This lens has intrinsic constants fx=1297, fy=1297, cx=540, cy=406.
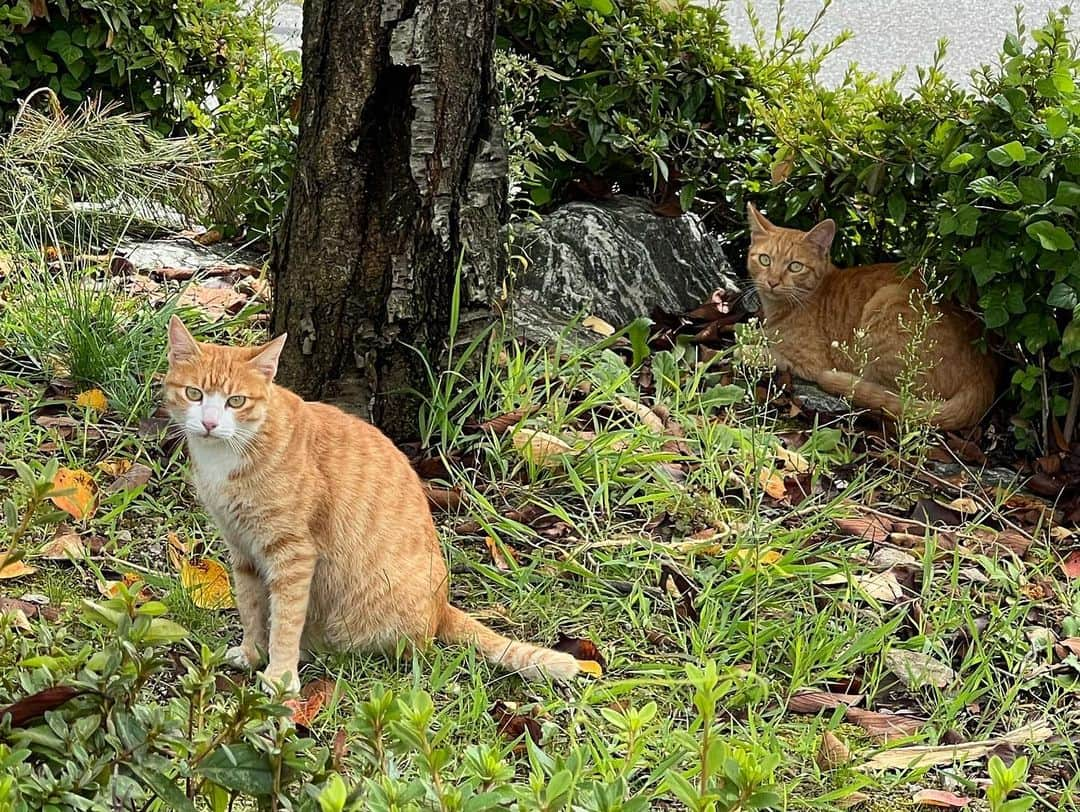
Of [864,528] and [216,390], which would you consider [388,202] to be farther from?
[864,528]

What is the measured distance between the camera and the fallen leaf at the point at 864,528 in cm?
382

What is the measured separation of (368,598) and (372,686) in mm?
209

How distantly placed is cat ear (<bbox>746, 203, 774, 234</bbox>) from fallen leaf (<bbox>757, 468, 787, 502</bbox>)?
52.3 inches

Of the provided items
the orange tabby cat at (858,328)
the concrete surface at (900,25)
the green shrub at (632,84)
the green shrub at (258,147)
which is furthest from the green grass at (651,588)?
the concrete surface at (900,25)

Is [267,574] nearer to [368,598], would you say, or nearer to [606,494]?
[368,598]

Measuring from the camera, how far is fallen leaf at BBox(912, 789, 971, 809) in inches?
110

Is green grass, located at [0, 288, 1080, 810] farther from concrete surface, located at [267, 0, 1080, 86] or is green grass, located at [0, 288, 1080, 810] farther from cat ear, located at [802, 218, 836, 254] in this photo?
concrete surface, located at [267, 0, 1080, 86]

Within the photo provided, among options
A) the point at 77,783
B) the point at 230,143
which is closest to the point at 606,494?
the point at 77,783

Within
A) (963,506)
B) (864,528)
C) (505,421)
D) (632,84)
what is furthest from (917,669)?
(632,84)

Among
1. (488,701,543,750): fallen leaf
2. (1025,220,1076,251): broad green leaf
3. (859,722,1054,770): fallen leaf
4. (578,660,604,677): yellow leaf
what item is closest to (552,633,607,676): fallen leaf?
(578,660,604,677): yellow leaf

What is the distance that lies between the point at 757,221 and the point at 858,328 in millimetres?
570

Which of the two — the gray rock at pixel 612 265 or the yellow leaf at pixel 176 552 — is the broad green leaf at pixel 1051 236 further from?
the yellow leaf at pixel 176 552

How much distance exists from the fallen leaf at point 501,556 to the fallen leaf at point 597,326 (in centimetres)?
139

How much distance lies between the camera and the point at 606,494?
376 cm
